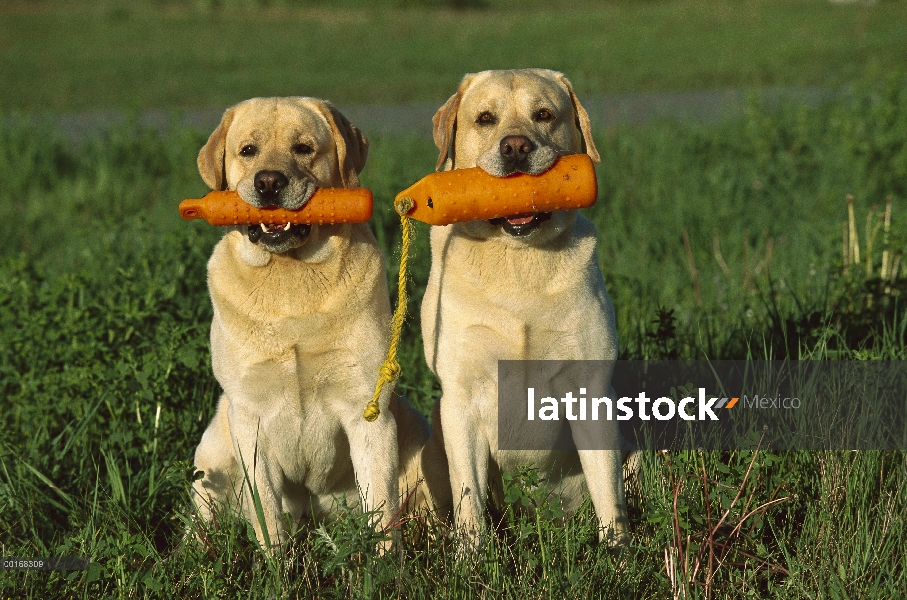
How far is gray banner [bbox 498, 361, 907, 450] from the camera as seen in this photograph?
3354 mm

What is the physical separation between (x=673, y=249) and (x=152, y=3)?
86.7 feet

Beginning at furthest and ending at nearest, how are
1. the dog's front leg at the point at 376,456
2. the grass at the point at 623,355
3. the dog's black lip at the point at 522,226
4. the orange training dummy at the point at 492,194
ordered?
the dog's front leg at the point at 376,456, the dog's black lip at the point at 522,226, the orange training dummy at the point at 492,194, the grass at the point at 623,355

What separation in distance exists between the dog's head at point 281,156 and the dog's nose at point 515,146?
67 cm

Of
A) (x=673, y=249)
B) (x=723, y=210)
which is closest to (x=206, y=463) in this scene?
(x=673, y=249)

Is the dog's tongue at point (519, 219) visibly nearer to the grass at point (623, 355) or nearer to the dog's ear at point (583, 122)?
the dog's ear at point (583, 122)

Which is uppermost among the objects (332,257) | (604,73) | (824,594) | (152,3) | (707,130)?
(152,3)

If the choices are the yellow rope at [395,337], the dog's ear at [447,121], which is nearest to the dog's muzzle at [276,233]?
the yellow rope at [395,337]

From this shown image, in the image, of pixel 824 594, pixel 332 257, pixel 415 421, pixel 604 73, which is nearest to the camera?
pixel 824 594

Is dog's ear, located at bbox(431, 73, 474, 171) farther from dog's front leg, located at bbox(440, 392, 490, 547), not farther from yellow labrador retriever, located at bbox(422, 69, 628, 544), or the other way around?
dog's front leg, located at bbox(440, 392, 490, 547)

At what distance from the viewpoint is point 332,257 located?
3508mm

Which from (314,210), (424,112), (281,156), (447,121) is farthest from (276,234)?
(424,112)

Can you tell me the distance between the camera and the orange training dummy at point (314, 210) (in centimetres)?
339

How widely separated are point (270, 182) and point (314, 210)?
0.18 m

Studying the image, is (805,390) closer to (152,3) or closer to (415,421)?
(415,421)
